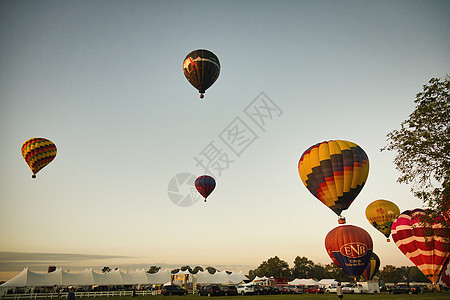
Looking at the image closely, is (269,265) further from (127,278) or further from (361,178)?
(361,178)

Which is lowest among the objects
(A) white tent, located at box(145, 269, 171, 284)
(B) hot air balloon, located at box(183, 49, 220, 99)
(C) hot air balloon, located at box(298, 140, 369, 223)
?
(A) white tent, located at box(145, 269, 171, 284)

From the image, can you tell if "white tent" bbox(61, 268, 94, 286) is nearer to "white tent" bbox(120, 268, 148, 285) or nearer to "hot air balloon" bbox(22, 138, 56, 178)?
"white tent" bbox(120, 268, 148, 285)

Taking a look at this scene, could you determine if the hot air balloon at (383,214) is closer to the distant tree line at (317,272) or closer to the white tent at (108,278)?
the white tent at (108,278)

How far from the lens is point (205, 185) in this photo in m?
44.5

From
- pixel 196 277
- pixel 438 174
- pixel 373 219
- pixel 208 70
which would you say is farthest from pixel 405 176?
pixel 196 277

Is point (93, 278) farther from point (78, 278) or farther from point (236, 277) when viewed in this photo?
point (236, 277)

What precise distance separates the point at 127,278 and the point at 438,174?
1725 inches

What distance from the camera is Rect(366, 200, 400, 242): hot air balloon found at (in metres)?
41.8

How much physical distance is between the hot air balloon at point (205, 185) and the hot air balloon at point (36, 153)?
759 inches

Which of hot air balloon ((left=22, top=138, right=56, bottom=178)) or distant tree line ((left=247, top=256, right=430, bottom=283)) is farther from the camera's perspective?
distant tree line ((left=247, top=256, right=430, bottom=283))

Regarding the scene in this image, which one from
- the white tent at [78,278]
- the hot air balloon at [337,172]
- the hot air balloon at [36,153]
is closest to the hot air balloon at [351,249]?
the hot air balloon at [337,172]

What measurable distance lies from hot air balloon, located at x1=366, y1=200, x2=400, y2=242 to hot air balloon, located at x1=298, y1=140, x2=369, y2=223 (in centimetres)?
1748

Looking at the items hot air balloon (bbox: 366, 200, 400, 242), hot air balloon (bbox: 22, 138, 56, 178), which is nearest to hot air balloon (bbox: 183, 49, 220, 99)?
hot air balloon (bbox: 22, 138, 56, 178)

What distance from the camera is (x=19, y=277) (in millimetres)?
38344
